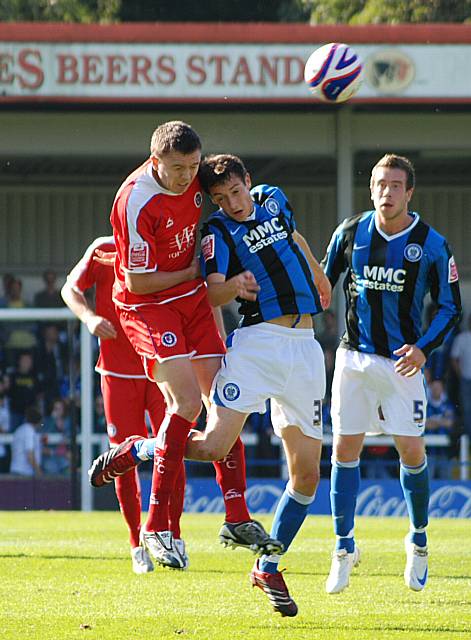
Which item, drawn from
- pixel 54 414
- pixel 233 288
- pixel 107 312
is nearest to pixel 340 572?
pixel 233 288

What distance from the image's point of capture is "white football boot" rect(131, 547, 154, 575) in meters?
8.08

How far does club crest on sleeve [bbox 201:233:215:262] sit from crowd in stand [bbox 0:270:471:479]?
30.6 ft

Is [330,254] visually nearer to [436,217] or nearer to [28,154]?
[28,154]

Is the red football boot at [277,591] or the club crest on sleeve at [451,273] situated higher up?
the club crest on sleeve at [451,273]

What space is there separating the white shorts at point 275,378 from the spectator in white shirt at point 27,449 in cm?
933

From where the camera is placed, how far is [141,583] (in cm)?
755

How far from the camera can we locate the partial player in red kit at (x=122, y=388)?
810cm

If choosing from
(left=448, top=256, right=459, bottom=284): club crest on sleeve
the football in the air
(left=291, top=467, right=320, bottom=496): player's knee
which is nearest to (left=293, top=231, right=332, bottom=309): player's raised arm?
(left=448, top=256, right=459, bottom=284): club crest on sleeve

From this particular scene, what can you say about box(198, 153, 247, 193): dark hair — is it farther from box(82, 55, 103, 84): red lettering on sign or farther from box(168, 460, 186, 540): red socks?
box(82, 55, 103, 84): red lettering on sign

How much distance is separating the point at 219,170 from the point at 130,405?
211 cm

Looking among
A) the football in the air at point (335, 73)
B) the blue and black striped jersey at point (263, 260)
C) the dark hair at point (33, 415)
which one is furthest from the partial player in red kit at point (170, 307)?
the dark hair at point (33, 415)

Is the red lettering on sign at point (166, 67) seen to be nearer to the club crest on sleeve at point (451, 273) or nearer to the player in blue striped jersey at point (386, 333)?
the player in blue striped jersey at point (386, 333)

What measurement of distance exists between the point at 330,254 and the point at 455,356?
1087 cm

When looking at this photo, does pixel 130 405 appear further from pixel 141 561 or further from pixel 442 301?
pixel 442 301
